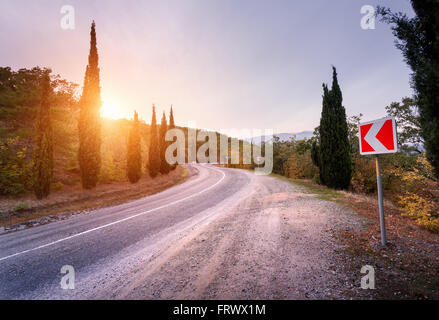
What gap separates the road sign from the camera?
2.94 m

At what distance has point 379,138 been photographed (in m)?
3.05

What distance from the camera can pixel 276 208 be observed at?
641cm

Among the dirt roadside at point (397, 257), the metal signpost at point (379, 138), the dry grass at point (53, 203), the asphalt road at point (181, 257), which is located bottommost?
the dry grass at point (53, 203)

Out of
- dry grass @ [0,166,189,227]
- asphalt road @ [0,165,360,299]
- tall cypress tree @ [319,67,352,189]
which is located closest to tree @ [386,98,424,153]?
tall cypress tree @ [319,67,352,189]

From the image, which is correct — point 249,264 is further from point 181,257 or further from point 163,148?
point 163,148

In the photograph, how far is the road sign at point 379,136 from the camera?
2943mm

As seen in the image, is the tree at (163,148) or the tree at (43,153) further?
the tree at (163,148)

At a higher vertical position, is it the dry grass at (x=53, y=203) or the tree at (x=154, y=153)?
the tree at (x=154, y=153)

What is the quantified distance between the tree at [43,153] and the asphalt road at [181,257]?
5.53 metres

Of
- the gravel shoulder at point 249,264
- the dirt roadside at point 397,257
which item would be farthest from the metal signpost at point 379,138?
the gravel shoulder at point 249,264

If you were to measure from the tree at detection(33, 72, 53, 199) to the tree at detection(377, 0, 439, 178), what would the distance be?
52.4ft

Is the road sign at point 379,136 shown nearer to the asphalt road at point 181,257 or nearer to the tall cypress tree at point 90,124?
the asphalt road at point 181,257
